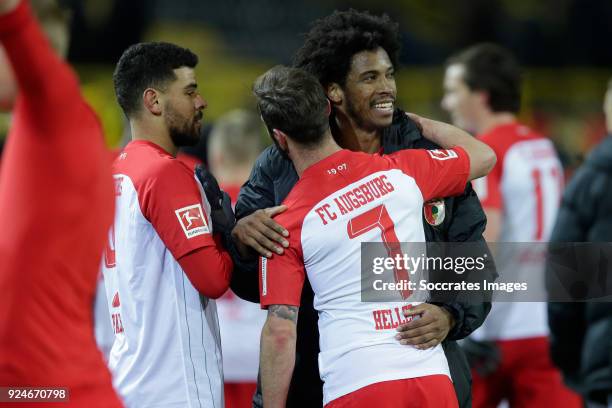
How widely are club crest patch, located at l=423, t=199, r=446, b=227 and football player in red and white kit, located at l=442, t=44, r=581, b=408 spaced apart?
233cm

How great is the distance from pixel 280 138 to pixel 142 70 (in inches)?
26.9

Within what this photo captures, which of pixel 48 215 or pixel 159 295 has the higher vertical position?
pixel 48 215

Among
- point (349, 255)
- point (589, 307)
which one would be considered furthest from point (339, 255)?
point (589, 307)

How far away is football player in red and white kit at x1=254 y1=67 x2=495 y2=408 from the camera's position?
321 centimetres

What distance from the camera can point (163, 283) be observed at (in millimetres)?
3471

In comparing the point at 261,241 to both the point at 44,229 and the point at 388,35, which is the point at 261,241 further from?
the point at 44,229

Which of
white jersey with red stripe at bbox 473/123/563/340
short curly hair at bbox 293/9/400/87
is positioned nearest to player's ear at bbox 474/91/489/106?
white jersey with red stripe at bbox 473/123/563/340

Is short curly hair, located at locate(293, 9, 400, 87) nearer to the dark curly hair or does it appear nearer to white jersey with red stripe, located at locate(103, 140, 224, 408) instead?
the dark curly hair

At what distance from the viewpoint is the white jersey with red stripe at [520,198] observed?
587cm

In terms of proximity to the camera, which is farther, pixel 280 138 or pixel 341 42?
pixel 341 42

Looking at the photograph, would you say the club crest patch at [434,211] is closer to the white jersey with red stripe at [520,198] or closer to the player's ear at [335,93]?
the player's ear at [335,93]

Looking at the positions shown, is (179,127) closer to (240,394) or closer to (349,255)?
(349,255)

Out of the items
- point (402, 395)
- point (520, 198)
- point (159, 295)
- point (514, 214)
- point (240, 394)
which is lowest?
point (240, 394)

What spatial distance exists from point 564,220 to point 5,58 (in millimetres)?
3517
